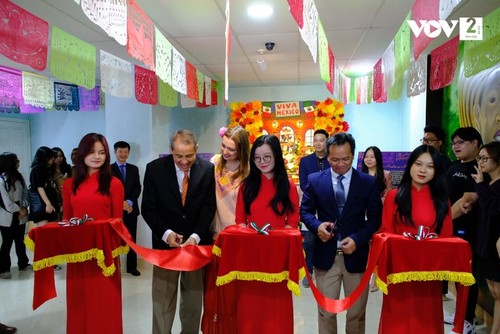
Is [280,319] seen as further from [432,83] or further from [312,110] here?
[312,110]

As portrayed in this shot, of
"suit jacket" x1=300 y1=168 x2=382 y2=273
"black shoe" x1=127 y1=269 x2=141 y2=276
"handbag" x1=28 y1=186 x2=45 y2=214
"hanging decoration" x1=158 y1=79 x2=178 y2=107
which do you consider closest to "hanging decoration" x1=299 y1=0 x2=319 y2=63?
"suit jacket" x1=300 y1=168 x2=382 y2=273

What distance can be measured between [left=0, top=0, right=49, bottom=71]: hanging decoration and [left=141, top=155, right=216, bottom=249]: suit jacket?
3.44ft

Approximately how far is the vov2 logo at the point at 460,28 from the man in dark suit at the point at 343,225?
828 mm

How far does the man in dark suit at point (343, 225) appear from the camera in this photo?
6.72 ft

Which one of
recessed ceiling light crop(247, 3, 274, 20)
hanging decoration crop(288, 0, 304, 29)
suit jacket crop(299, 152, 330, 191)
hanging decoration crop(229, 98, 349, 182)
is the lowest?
suit jacket crop(299, 152, 330, 191)

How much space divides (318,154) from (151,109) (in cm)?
255

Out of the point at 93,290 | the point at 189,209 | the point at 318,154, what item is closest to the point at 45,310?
the point at 93,290

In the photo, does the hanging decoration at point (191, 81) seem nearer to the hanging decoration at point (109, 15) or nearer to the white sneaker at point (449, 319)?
the hanging decoration at point (109, 15)

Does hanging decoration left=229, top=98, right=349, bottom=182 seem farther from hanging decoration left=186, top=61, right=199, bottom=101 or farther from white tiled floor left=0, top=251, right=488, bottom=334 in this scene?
white tiled floor left=0, top=251, right=488, bottom=334

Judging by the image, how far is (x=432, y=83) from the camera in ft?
10.6

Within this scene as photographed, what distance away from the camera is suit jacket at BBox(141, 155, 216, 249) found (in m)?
2.30

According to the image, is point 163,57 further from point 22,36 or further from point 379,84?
point 379,84

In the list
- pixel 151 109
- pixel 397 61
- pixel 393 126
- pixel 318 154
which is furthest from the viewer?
pixel 393 126

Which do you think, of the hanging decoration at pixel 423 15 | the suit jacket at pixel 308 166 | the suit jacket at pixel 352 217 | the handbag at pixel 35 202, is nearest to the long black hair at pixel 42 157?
the handbag at pixel 35 202
